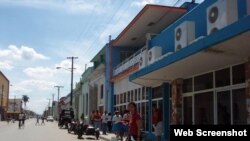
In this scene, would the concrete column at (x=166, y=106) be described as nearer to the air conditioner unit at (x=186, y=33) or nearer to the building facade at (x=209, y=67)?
the building facade at (x=209, y=67)

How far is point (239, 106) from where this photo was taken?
13891 mm

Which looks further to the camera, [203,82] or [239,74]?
[203,82]

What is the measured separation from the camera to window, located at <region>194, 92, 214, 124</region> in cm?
1606

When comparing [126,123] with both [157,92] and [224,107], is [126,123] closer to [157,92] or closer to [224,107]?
[157,92]

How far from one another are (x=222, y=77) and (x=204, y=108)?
1.99 m

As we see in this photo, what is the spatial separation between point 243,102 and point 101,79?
31.1 metres

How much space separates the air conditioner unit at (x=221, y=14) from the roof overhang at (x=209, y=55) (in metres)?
1.20

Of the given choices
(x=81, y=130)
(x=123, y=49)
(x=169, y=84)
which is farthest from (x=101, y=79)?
(x=169, y=84)

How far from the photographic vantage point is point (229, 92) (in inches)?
572

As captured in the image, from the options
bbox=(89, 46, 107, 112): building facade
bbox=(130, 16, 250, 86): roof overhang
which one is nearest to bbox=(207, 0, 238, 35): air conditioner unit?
bbox=(130, 16, 250, 86): roof overhang

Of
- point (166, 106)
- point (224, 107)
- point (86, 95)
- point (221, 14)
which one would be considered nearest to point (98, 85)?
point (86, 95)

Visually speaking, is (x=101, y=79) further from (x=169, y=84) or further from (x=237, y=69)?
(x=237, y=69)

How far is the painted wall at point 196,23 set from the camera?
553 inches

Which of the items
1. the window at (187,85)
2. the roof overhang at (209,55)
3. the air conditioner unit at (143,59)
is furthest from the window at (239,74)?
the air conditioner unit at (143,59)
